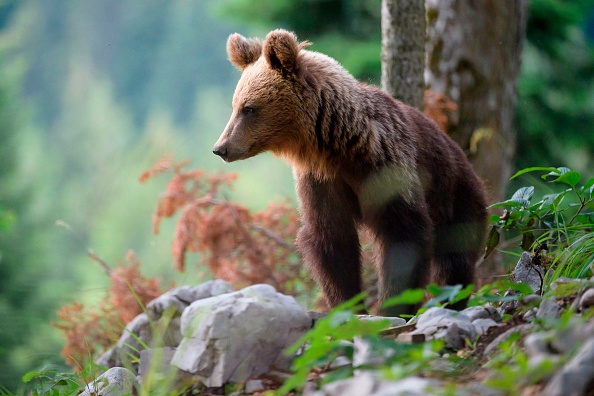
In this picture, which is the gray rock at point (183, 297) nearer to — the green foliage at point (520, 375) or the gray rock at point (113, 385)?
the gray rock at point (113, 385)

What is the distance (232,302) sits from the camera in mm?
3443

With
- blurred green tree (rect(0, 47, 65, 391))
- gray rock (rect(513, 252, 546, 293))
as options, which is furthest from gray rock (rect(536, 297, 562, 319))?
blurred green tree (rect(0, 47, 65, 391))

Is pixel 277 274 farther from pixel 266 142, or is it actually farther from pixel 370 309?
pixel 266 142

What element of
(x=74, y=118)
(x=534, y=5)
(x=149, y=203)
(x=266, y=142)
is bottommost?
(x=149, y=203)

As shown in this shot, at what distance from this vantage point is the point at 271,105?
4.49 metres

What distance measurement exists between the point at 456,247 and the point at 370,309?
214 centimetres

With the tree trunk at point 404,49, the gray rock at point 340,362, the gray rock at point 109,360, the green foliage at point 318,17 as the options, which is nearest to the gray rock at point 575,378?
the gray rock at point 340,362

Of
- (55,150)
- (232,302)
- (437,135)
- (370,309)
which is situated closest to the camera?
(232,302)

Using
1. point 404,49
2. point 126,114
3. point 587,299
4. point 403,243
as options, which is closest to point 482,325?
point 587,299

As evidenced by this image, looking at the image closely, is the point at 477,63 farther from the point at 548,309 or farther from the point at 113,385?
the point at 113,385

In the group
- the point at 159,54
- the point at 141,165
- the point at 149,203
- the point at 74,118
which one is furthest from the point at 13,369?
the point at 159,54

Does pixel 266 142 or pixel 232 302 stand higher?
pixel 266 142

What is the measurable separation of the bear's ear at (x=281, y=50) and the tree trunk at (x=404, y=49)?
1432mm

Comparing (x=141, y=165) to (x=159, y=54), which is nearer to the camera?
(x=141, y=165)
